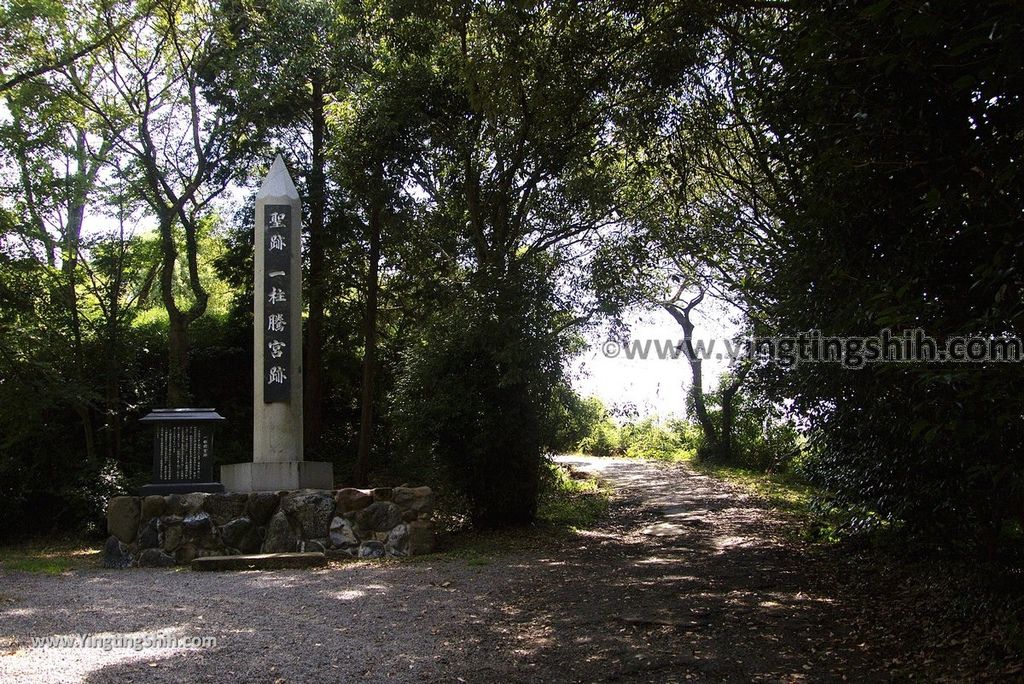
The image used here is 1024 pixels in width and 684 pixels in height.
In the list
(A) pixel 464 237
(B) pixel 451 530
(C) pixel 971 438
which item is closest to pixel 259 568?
(B) pixel 451 530

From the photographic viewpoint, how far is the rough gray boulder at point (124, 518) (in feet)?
31.5

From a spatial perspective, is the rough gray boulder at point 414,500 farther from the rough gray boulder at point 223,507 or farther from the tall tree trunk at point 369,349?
the tall tree trunk at point 369,349

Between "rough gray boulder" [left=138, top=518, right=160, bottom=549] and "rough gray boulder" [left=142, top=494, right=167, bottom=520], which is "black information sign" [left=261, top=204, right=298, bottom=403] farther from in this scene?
"rough gray boulder" [left=138, top=518, right=160, bottom=549]

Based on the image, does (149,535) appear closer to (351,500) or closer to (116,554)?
(116,554)

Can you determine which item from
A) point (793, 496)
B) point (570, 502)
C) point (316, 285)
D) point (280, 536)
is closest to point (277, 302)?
point (280, 536)

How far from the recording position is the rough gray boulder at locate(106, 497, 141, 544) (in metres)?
9.61

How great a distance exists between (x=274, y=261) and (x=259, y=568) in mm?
4111

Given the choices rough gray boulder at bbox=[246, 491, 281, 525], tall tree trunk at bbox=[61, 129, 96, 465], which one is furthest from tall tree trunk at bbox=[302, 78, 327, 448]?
rough gray boulder at bbox=[246, 491, 281, 525]

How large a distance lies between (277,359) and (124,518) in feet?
8.61

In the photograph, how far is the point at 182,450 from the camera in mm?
10227

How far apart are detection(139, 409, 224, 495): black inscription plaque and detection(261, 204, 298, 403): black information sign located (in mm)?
909

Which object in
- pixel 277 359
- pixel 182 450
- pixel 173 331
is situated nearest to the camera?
pixel 182 450

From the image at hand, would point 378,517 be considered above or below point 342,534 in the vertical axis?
above

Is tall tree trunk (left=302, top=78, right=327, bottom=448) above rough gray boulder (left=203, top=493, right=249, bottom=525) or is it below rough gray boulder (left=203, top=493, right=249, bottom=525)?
above
